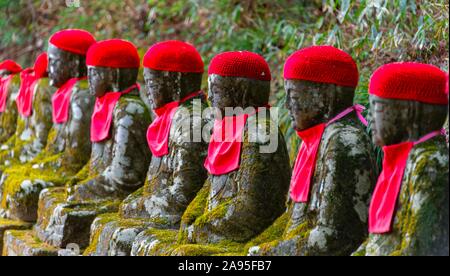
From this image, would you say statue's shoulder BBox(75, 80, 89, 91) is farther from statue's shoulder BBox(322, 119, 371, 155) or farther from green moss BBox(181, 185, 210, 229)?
statue's shoulder BBox(322, 119, 371, 155)

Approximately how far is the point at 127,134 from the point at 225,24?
4452 mm

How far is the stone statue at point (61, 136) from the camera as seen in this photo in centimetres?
830

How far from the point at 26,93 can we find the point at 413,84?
5.90 m

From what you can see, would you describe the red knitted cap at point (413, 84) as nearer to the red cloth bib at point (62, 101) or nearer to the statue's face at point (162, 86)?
the statue's face at point (162, 86)

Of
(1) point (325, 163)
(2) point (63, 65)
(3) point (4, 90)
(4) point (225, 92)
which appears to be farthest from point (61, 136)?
(1) point (325, 163)

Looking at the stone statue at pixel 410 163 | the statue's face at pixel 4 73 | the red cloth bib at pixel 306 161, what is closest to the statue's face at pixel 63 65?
the statue's face at pixel 4 73

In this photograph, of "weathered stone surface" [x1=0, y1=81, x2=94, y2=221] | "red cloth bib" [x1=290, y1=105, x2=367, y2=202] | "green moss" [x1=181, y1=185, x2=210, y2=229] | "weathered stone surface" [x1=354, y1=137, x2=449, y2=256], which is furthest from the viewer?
"weathered stone surface" [x1=0, y1=81, x2=94, y2=221]

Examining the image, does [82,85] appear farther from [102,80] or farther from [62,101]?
[102,80]

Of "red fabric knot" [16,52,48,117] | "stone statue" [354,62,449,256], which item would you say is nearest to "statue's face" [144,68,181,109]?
"stone statue" [354,62,449,256]

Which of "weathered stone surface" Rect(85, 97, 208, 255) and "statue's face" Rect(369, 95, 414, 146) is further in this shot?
"weathered stone surface" Rect(85, 97, 208, 255)

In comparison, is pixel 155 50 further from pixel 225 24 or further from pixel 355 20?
pixel 225 24

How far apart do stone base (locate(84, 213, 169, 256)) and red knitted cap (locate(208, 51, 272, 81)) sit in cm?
122

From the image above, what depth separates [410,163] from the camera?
444 cm

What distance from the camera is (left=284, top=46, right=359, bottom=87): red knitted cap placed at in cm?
514
